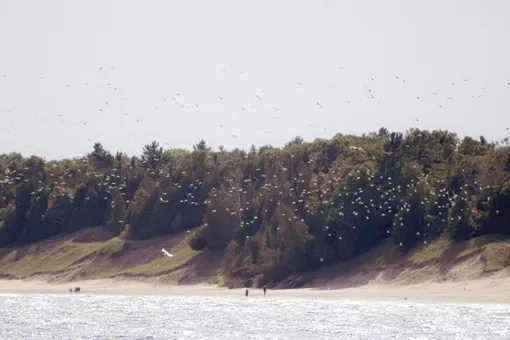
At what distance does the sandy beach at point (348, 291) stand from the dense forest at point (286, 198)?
3.92 meters

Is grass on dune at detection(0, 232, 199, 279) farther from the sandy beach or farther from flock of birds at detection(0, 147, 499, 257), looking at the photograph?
flock of birds at detection(0, 147, 499, 257)

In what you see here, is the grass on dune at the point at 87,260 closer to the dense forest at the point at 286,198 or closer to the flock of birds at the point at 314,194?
the dense forest at the point at 286,198

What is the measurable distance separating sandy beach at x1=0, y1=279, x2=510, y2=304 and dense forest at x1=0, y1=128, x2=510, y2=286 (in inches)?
154

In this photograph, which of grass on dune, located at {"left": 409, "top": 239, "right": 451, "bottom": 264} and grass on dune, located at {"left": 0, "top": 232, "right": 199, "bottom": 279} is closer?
grass on dune, located at {"left": 409, "top": 239, "right": 451, "bottom": 264}

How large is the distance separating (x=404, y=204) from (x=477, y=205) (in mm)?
5146

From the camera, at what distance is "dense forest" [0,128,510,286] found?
8338cm

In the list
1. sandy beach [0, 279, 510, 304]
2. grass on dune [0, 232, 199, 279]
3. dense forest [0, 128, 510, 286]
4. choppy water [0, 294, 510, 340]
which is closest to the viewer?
choppy water [0, 294, 510, 340]

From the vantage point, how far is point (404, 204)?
273 feet

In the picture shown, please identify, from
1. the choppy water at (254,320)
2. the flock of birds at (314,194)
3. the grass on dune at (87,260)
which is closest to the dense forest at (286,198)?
the flock of birds at (314,194)

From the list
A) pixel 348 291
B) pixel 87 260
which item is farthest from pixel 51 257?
pixel 348 291

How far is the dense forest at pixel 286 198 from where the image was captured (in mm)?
83375

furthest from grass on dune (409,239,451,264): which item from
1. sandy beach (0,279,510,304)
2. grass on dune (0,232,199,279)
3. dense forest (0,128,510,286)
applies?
grass on dune (0,232,199,279)

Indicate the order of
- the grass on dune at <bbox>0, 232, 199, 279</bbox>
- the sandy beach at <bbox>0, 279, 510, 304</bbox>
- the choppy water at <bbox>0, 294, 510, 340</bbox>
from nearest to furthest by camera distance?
1. the choppy water at <bbox>0, 294, 510, 340</bbox>
2. the sandy beach at <bbox>0, 279, 510, 304</bbox>
3. the grass on dune at <bbox>0, 232, 199, 279</bbox>

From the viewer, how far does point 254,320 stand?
2648 inches
